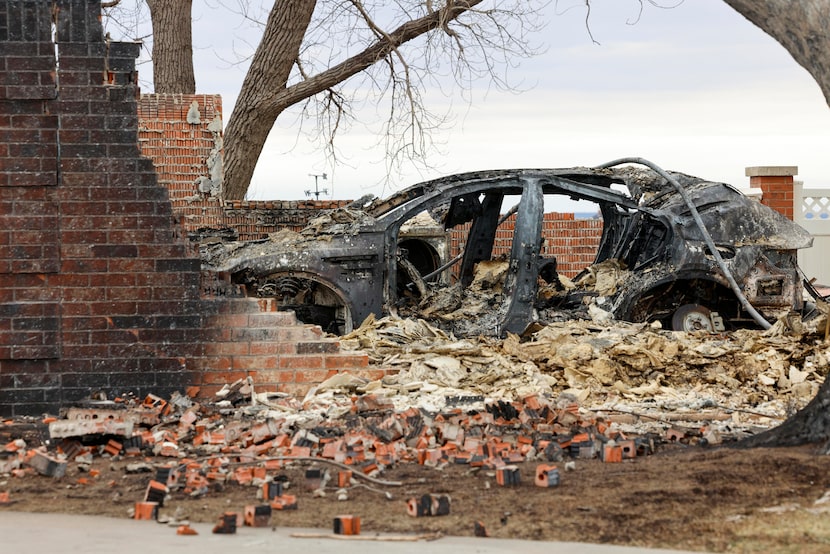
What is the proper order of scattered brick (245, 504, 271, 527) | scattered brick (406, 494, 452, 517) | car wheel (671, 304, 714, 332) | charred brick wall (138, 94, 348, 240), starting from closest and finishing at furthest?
scattered brick (245, 504, 271, 527) → scattered brick (406, 494, 452, 517) → car wheel (671, 304, 714, 332) → charred brick wall (138, 94, 348, 240)

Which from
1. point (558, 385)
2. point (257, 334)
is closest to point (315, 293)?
point (257, 334)

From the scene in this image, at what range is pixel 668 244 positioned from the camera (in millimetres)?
10555

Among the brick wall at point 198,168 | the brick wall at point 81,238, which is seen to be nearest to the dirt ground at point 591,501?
the brick wall at point 81,238

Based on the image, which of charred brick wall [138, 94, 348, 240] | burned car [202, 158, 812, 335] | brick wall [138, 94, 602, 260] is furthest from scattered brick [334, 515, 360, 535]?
charred brick wall [138, 94, 348, 240]

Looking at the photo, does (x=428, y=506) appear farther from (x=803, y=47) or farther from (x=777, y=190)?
(x=777, y=190)

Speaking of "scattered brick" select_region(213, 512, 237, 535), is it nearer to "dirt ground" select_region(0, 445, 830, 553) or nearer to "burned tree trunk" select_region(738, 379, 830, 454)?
"dirt ground" select_region(0, 445, 830, 553)

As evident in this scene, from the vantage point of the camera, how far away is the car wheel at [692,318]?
10.7 m

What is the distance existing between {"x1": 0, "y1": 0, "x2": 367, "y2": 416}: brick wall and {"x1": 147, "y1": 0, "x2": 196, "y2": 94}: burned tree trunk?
408 inches

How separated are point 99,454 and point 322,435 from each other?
4.45 ft

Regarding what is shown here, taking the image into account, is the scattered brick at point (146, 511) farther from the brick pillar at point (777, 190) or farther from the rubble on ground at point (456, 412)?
the brick pillar at point (777, 190)

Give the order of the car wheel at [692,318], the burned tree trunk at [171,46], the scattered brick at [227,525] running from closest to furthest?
the scattered brick at [227,525] → the car wheel at [692,318] → the burned tree trunk at [171,46]

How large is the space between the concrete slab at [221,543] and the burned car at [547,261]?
14.7 feet

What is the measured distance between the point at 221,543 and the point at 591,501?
1.77 meters

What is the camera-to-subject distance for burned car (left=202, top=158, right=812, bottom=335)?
9.98 m
